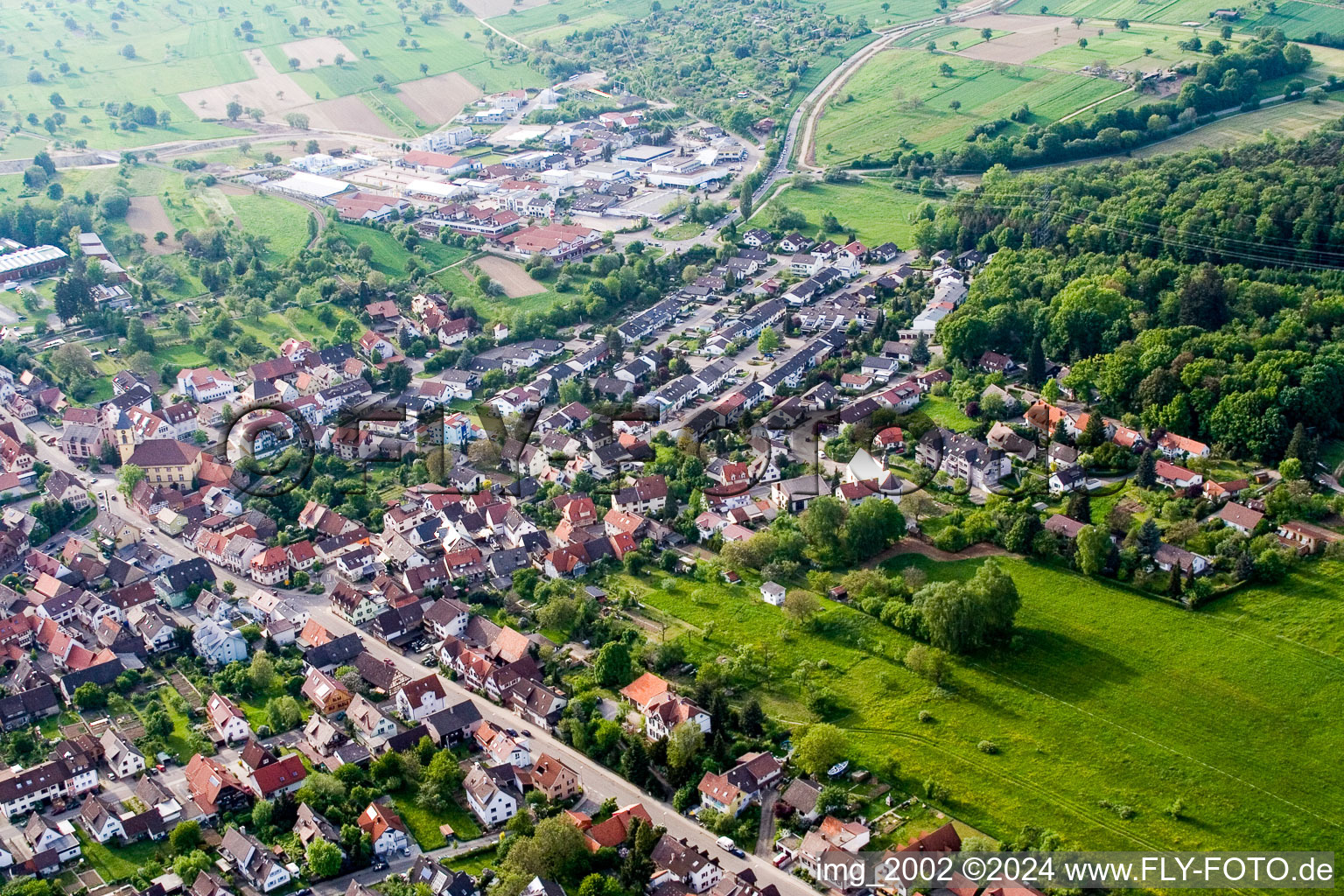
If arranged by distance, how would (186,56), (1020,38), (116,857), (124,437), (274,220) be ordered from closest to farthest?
(116,857), (124,437), (274,220), (1020,38), (186,56)

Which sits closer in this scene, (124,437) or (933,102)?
(124,437)

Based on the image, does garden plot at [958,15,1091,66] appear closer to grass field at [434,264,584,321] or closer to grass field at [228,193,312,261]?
grass field at [434,264,584,321]

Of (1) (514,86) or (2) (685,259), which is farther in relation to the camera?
(1) (514,86)

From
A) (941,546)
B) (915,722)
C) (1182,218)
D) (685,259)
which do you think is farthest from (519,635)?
(1182,218)

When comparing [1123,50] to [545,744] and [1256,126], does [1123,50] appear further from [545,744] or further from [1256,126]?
[545,744]

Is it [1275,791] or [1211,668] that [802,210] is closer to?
[1211,668]

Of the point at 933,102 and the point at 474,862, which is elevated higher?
the point at 933,102

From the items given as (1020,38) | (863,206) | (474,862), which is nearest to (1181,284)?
(863,206)

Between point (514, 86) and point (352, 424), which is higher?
point (514, 86)

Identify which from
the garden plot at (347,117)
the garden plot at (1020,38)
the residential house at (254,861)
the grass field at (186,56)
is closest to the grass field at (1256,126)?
the garden plot at (1020,38)
